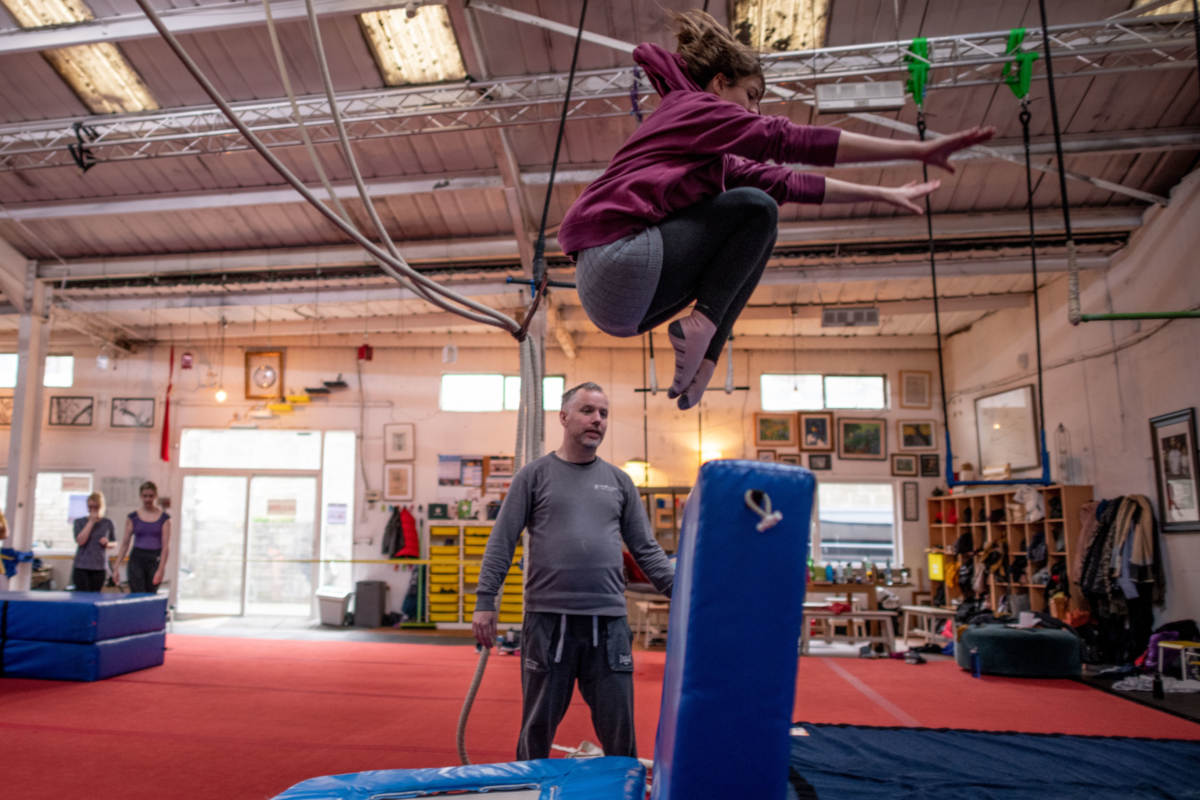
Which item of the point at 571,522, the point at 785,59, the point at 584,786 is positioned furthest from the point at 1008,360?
the point at 584,786

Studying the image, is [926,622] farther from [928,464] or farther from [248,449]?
[248,449]

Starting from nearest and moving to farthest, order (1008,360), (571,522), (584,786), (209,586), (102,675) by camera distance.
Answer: (584,786) < (571,522) < (102,675) < (1008,360) < (209,586)

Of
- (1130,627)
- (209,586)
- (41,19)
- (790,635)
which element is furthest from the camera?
(209,586)

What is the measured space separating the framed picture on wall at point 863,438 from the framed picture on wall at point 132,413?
415 inches

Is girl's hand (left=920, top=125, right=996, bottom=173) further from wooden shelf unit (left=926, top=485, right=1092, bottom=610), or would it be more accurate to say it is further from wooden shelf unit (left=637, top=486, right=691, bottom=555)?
wooden shelf unit (left=637, top=486, right=691, bottom=555)

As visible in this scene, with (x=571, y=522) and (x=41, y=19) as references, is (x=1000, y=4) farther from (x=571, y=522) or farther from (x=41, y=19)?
(x=41, y=19)

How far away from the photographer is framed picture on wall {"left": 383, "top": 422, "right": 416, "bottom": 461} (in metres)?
11.7

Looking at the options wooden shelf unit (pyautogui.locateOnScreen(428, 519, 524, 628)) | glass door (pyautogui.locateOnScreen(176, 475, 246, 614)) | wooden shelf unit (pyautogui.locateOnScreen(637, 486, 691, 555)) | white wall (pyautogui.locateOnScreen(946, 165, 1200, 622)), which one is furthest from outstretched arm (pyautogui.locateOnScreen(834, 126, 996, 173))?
glass door (pyautogui.locateOnScreen(176, 475, 246, 614))

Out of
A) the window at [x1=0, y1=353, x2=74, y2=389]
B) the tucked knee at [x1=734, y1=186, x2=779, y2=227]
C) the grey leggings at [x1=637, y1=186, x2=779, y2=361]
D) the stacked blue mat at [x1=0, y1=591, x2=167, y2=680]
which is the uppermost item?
the window at [x1=0, y1=353, x2=74, y2=389]

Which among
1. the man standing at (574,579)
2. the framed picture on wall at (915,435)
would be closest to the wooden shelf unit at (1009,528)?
the framed picture on wall at (915,435)

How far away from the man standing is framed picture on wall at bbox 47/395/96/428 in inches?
475

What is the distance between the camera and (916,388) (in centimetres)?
1157

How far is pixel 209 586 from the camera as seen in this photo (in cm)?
1166

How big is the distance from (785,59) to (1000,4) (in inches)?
65.7
